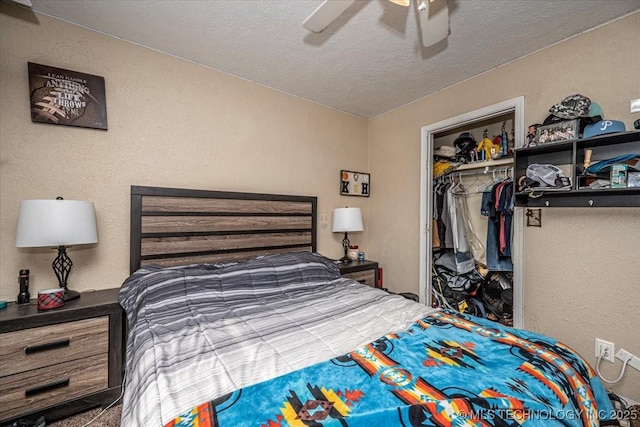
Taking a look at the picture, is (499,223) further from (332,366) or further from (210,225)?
(210,225)

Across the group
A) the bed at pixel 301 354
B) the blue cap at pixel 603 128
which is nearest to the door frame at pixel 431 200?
the blue cap at pixel 603 128

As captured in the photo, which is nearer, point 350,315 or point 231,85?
point 350,315

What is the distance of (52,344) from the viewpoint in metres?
1.48

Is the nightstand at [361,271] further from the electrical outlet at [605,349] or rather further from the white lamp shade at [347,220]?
the electrical outlet at [605,349]

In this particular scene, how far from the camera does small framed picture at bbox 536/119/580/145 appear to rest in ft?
5.67

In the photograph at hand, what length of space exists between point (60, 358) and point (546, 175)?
3.30 meters

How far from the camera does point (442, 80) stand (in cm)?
251

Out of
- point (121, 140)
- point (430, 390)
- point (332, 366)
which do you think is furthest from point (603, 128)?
point (121, 140)

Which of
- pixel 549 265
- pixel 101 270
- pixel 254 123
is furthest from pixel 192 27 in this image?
Answer: pixel 549 265

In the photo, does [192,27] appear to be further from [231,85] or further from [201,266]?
[201,266]

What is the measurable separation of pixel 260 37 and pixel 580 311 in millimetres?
3021

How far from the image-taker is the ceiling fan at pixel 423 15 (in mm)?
1242

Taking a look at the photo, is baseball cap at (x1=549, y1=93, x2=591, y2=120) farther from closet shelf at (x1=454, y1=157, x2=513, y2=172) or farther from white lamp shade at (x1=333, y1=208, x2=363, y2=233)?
white lamp shade at (x1=333, y1=208, x2=363, y2=233)

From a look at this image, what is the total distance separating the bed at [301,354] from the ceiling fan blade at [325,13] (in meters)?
1.51
